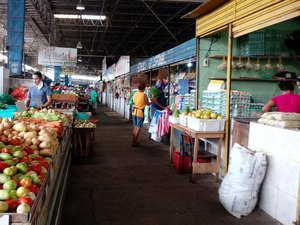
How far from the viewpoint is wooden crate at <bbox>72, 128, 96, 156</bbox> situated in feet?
25.7

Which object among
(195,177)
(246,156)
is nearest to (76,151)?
(195,177)

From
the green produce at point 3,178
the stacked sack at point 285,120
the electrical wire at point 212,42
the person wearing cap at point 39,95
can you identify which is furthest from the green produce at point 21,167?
the electrical wire at point 212,42

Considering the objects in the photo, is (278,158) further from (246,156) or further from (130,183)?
(130,183)

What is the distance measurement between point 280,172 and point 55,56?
15460mm

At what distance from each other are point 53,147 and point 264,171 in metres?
2.76

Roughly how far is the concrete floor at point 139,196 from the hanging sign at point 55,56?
1082 cm

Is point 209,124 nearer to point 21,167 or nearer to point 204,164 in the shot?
point 204,164

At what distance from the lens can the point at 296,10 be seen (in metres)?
4.06

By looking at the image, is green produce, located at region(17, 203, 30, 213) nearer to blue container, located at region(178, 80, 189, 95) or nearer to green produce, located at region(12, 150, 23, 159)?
green produce, located at region(12, 150, 23, 159)

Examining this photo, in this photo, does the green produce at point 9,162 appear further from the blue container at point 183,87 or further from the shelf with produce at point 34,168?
the blue container at point 183,87

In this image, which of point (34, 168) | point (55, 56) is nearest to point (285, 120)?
point (34, 168)

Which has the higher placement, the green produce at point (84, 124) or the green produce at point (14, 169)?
the green produce at point (14, 169)

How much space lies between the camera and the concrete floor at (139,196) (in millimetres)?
4395

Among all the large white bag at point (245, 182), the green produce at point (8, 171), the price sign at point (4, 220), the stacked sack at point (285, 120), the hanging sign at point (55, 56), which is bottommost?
the large white bag at point (245, 182)
